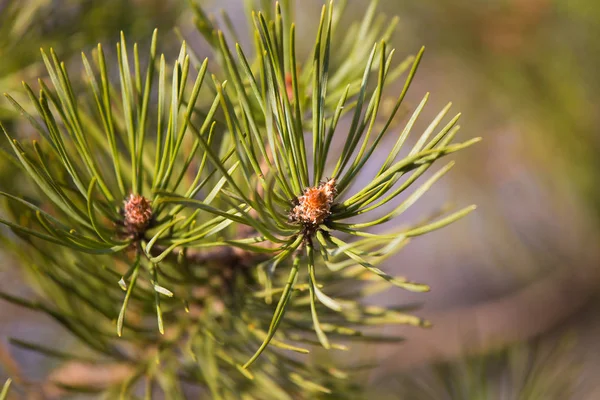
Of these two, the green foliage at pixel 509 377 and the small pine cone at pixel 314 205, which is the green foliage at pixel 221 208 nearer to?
the small pine cone at pixel 314 205

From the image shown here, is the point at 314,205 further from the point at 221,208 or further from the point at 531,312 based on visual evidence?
the point at 531,312

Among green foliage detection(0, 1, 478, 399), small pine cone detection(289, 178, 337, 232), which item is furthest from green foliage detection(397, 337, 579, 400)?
small pine cone detection(289, 178, 337, 232)

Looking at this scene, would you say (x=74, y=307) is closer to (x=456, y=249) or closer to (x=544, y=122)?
(x=544, y=122)

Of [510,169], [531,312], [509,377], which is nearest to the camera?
[509,377]

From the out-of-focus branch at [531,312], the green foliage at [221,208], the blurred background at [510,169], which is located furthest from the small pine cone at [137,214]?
the out-of-focus branch at [531,312]

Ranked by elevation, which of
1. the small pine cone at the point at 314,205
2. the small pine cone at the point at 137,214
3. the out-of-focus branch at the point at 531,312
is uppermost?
the out-of-focus branch at the point at 531,312

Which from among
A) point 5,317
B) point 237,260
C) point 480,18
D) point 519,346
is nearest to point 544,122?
point 480,18

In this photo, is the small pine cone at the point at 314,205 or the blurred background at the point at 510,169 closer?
the small pine cone at the point at 314,205

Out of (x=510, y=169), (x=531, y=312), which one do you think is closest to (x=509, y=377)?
(x=531, y=312)
